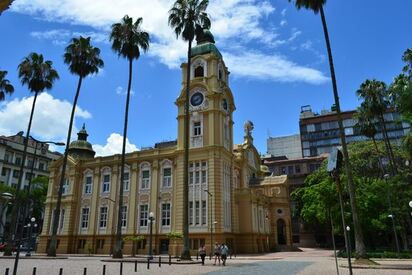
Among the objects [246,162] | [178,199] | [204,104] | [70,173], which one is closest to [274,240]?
[246,162]

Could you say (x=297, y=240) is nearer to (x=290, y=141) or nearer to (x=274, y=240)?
(x=274, y=240)

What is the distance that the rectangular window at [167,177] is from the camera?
45.8 meters

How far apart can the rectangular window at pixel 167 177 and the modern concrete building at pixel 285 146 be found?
68223 millimetres

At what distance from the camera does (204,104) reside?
1801 inches

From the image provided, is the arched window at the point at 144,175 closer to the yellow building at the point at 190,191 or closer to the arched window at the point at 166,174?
the yellow building at the point at 190,191

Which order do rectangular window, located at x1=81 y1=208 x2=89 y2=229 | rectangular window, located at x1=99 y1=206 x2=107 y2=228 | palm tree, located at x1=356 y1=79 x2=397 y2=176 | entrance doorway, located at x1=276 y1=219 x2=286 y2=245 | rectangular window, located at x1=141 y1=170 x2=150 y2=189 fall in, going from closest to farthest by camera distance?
palm tree, located at x1=356 y1=79 x2=397 y2=176 < rectangular window, located at x1=141 y1=170 x2=150 y2=189 < rectangular window, located at x1=99 y1=206 x2=107 y2=228 < rectangular window, located at x1=81 y1=208 x2=89 y2=229 < entrance doorway, located at x1=276 y1=219 x2=286 y2=245

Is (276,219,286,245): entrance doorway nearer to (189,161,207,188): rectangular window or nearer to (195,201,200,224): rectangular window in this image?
(195,201,200,224): rectangular window

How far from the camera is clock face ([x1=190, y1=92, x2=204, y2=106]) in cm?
4634

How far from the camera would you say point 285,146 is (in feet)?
364

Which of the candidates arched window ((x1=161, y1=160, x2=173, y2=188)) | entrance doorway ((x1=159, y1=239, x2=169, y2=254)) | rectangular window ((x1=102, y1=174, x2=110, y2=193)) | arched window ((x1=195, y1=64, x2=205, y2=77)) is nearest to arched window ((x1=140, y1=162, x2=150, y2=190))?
arched window ((x1=161, y1=160, x2=173, y2=188))

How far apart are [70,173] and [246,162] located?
2636 centimetres

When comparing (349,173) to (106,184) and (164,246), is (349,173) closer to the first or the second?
(164,246)

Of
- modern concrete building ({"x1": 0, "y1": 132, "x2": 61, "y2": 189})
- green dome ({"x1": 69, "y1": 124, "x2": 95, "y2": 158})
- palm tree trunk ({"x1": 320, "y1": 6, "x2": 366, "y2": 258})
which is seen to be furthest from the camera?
modern concrete building ({"x1": 0, "y1": 132, "x2": 61, "y2": 189})

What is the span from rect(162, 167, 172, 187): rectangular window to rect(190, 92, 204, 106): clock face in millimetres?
9257
